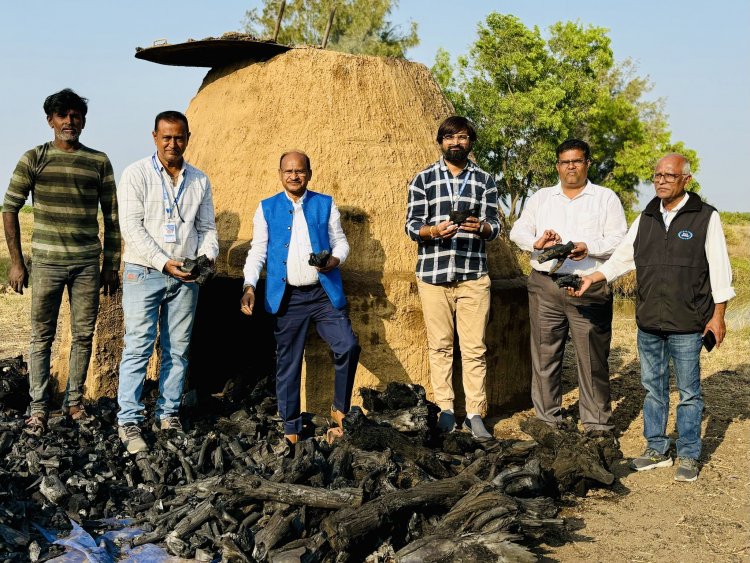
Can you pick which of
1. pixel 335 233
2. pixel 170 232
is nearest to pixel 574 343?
pixel 335 233

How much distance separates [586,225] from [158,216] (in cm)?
259

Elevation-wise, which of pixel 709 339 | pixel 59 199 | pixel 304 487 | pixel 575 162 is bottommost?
pixel 304 487

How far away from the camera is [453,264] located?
4746 mm

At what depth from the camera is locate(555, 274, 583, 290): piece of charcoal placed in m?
4.50

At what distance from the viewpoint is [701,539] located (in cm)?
374

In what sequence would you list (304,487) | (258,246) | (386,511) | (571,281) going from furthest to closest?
(258,246) < (571,281) < (304,487) < (386,511)

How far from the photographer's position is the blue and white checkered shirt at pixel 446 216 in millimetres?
4762

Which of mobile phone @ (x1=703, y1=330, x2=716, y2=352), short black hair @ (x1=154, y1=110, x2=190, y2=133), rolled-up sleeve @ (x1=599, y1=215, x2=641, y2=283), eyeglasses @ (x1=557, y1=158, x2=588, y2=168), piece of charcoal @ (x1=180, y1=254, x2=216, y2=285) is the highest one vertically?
short black hair @ (x1=154, y1=110, x2=190, y2=133)

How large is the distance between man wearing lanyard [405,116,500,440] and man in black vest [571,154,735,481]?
691 millimetres

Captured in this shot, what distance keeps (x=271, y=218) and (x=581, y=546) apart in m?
2.50

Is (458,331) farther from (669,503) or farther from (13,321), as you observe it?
(13,321)

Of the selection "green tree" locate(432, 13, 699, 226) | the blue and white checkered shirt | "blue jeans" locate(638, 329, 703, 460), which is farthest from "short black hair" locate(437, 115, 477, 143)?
"green tree" locate(432, 13, 699, 226)

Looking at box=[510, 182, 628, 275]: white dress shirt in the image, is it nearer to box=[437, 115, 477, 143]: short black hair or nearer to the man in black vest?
the man in black vest

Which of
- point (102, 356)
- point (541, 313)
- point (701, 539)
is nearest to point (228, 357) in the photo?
point (102, 356)
